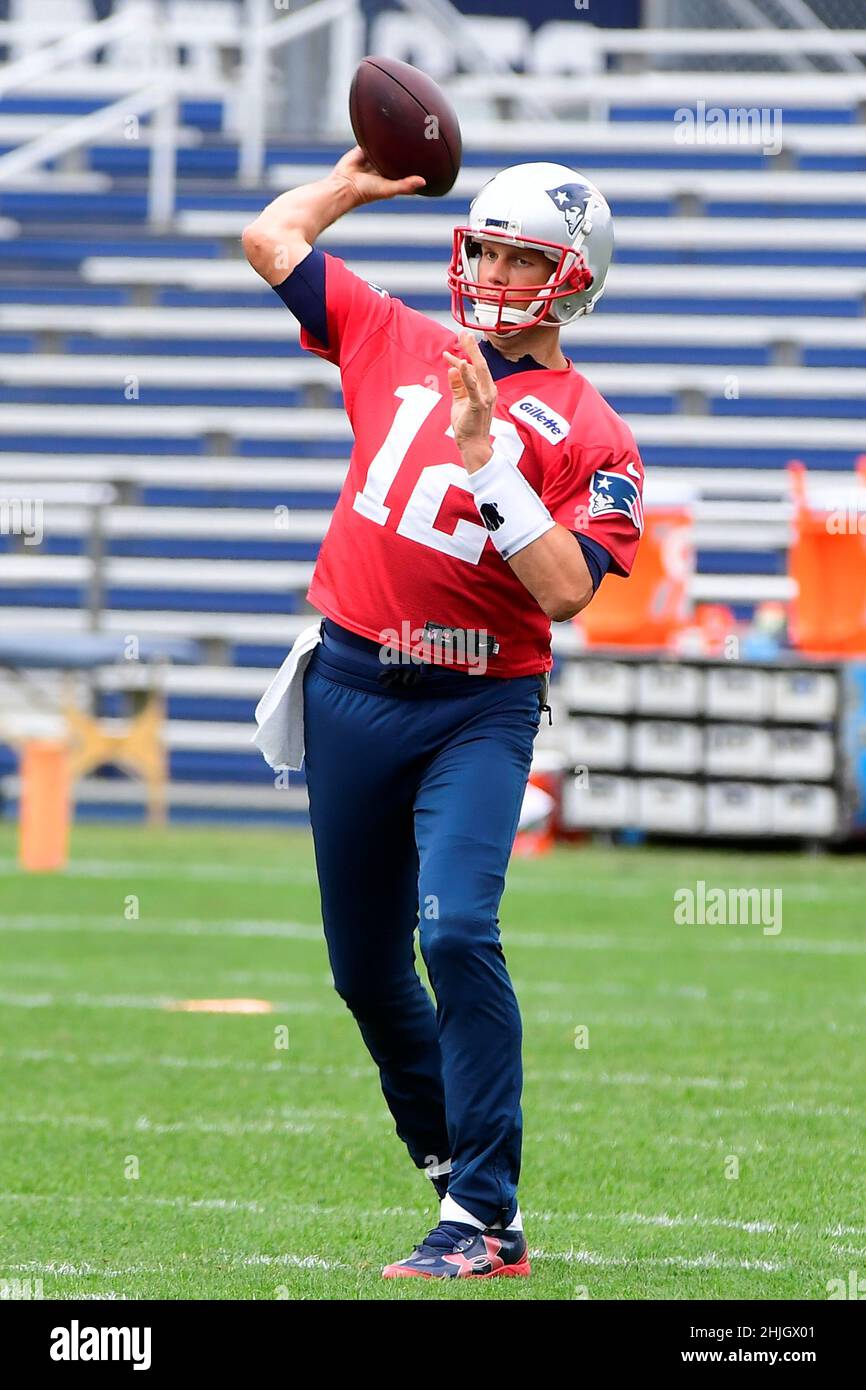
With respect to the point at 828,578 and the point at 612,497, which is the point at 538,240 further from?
the point at 828,578

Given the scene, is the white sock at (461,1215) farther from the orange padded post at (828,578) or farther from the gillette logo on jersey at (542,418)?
the orange padded post at (828,578)

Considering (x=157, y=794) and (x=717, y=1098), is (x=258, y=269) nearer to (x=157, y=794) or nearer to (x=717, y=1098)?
(x=717, y=1098)

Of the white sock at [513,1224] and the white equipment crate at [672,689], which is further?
the white equipment crate at [672,689]

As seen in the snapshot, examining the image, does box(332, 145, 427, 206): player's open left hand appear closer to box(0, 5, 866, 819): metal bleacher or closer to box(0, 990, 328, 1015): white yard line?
box(0, 990, 328, 1015): white yard line

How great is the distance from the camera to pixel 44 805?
10266 millimetres

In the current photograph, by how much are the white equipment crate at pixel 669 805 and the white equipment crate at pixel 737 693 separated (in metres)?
0.42

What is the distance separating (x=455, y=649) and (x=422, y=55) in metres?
14.5

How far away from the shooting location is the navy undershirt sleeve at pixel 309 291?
3.92 meters

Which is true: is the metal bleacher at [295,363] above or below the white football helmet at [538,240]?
below

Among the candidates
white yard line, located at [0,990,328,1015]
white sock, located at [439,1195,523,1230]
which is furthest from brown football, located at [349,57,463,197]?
white yard line, located at [0,990,328,1015]

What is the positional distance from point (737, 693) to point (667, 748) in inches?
18.4

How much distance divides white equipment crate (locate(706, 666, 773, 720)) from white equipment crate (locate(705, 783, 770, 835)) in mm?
371

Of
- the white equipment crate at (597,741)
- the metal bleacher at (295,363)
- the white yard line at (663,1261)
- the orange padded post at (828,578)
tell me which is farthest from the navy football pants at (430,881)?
the metal bleacher at (295,363)
